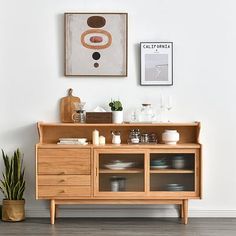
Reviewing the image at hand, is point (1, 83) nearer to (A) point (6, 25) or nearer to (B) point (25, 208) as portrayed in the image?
(A) point (6, 25)

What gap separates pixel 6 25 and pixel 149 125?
1676 mm

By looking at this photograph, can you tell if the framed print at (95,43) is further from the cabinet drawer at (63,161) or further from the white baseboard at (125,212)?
the white baseboard at (125,212)

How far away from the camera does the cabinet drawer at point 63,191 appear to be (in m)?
5.30

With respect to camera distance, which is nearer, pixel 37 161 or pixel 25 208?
pixel 37 161

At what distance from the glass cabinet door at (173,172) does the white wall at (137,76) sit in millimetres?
368

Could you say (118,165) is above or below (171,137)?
below

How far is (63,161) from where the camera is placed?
5305mm

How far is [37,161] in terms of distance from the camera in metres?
5.30

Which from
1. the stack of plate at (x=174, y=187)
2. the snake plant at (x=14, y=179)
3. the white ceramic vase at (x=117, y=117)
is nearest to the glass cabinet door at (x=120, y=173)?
the stack of plate at (x=174, y=187)

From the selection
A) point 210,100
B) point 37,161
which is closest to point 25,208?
point 37,161

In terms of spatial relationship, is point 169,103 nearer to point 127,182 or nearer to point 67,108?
point 127,182

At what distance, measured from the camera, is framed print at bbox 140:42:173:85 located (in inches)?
221

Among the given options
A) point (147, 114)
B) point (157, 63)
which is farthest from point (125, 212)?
point (157, 63)

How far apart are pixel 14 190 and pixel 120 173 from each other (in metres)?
1.02
